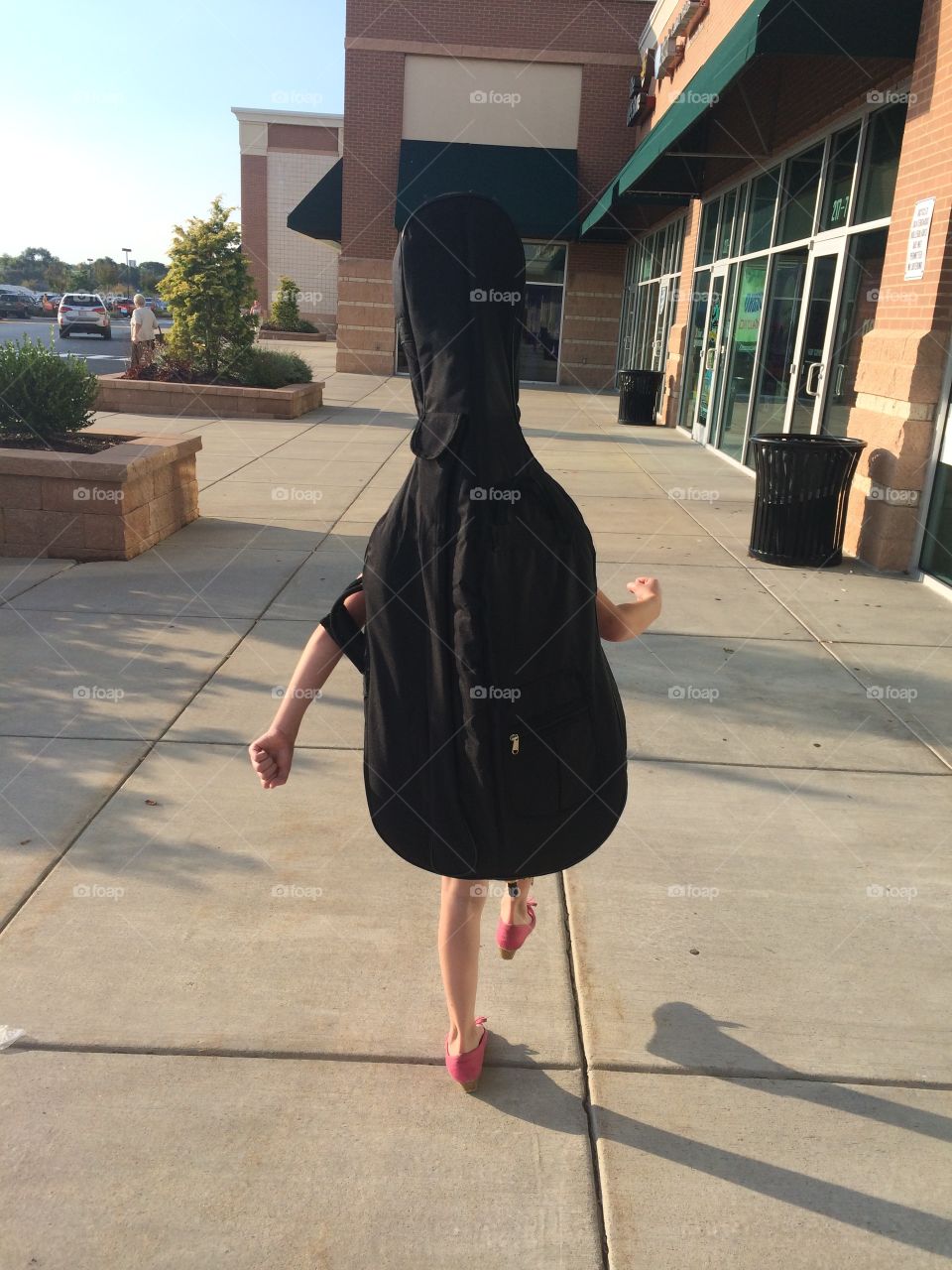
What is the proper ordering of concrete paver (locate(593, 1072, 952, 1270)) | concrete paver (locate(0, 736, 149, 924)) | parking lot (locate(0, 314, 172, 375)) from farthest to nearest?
parking lot (locate(0, 314, 172, 375)) → concrete paver (locate(0, 736, 149, 924)) → concrete paver (locate(593, 1072, 952, 1270))

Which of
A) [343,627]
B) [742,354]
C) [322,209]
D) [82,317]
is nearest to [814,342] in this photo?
[742,354]

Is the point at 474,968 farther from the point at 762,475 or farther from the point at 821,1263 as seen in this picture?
the point at 762,475

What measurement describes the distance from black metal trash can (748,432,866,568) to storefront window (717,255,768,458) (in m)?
4.86

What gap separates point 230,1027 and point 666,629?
4091 mm

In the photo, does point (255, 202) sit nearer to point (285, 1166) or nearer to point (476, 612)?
point (476, 612)

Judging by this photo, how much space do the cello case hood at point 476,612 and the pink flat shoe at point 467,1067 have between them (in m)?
0.54

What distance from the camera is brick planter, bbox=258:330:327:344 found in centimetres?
3691

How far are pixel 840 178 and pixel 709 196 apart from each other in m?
6.08

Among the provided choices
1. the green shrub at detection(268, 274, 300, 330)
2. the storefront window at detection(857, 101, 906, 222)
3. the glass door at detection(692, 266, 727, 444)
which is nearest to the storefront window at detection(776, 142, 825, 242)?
the storefront window at detection(857, 101, 906, 222)

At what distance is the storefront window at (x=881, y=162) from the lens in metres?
8.30

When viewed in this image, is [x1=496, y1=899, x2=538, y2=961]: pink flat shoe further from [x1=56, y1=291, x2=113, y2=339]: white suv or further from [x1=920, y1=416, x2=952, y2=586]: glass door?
[x1=56, y1=291, x2=113, y2=339]: white suv

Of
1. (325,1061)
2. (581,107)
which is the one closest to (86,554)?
(325,1061)

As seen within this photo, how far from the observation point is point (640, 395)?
17.3 m

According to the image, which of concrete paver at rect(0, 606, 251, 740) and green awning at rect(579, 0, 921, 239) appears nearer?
concrete paver at rect(0, 606, 251, 740)
